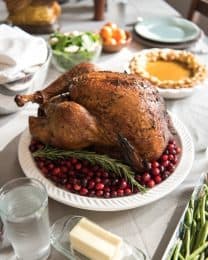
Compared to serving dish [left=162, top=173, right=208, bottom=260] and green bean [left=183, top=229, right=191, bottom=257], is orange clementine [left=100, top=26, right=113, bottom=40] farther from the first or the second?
green bean [left=183, top=229, right=191, bottom=257]

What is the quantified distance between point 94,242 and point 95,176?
0.62 ft

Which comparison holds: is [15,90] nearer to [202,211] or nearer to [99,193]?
[99,193]

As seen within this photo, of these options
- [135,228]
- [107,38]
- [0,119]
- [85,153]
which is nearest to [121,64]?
[107,38]

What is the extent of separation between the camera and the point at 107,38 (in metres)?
1.48

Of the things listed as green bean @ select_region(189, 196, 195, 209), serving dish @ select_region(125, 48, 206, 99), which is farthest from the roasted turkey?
serving dish @ select_region(125, 48, 206, 99)

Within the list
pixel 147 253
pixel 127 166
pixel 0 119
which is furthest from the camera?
pixel 0 119

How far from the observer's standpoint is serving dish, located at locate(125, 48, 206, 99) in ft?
4.01

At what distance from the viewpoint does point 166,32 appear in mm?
1581

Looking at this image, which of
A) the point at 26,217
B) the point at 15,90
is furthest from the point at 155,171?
the point at 15,90

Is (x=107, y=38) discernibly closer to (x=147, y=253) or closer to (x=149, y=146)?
(x=149, y=146)

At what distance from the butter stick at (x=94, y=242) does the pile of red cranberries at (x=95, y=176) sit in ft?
0.40

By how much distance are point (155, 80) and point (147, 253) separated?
2.07 ft

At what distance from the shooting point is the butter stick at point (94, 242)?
69cm

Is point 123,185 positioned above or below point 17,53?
below
